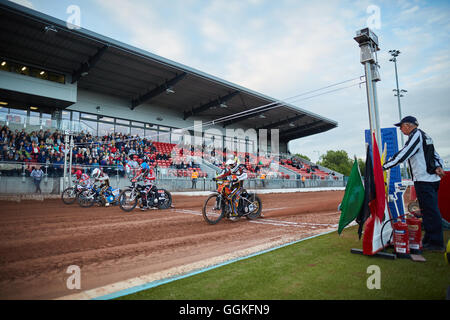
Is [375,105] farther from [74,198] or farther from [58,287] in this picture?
[74,198]

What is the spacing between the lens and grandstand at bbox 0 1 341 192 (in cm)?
1606

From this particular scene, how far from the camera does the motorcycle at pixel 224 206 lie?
7.25 metres

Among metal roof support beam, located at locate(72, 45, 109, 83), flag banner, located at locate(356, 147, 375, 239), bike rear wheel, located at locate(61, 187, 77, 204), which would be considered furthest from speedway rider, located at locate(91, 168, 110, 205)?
flag banner, located at locate(356, 147, 375, 239)

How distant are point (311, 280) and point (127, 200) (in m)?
8.40

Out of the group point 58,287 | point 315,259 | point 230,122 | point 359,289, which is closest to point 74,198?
point 58,287

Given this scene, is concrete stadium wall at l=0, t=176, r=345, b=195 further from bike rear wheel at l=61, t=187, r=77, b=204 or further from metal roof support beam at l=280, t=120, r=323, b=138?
metal roof support beam at l=280, t=120, r=323, b=138

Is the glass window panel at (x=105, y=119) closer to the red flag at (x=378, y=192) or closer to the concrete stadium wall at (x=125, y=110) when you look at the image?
the concrete stadium wall at (x=125, y=110)

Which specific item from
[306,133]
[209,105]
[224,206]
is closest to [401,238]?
[224,206]

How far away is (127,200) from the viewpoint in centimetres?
984

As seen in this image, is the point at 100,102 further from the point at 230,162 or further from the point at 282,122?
the point at 282,122

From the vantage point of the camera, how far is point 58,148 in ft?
55.6

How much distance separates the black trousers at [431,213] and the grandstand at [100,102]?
8.05 metres

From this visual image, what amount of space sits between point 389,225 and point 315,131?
4175 centimetres

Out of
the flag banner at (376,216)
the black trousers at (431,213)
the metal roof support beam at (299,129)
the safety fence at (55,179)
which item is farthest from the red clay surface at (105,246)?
the metal roof support beam at (299,129)
